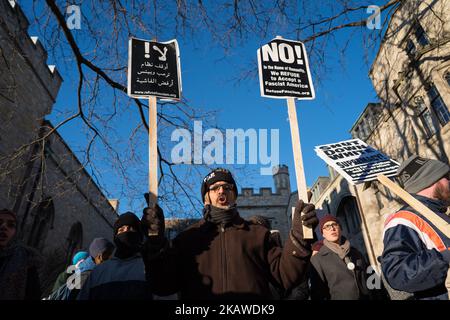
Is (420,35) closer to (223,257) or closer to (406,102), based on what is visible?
(406,102)

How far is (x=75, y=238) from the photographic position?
46.7 feet

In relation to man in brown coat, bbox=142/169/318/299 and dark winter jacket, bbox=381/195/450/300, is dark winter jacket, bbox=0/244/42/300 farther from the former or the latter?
dark winter jacket, bbox=381/195/450/300

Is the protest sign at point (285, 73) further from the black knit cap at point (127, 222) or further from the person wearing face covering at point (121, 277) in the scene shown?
the black knit cap at point (127, 222)

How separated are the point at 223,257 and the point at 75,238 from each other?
15068 millimetres

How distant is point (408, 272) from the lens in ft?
6.59

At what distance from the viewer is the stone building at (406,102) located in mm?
9797

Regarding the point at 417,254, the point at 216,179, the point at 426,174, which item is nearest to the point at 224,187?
the point at 216,179

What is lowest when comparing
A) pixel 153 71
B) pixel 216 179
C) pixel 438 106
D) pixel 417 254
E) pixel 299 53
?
pixel 417 254

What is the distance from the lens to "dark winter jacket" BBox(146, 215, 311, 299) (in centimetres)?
189

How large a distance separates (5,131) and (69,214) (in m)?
5.56

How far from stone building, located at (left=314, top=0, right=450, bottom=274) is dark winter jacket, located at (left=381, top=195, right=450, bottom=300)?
23.9 feet

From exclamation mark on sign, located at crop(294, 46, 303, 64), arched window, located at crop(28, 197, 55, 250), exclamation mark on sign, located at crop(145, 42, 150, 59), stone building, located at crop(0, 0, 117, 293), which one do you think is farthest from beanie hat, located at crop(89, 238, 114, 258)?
arched window, located at crop(28, 197, 55, 250)
